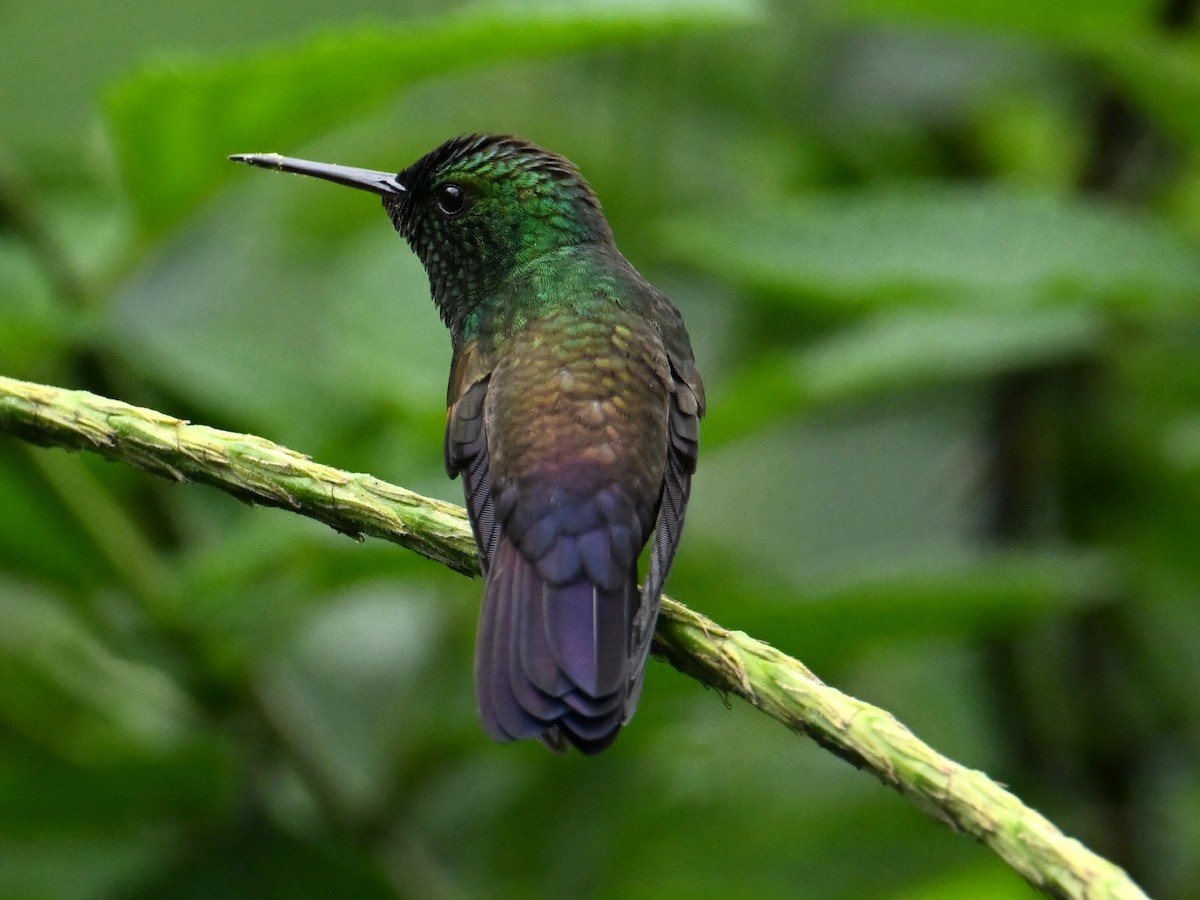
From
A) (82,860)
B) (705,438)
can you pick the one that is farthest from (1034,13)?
(82,860)

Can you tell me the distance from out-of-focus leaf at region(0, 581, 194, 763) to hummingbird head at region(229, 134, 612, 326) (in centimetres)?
87

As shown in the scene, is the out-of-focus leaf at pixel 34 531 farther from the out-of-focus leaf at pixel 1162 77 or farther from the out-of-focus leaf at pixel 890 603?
the out-of-focus leaf at pixel 1162 77

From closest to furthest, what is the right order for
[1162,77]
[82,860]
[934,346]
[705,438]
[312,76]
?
[312,76] → [705,438] → [1162,77] → [934,346] → [82,860]

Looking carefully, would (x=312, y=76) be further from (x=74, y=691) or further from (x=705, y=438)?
(x=74, y=691)

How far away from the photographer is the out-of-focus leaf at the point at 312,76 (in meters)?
2.26

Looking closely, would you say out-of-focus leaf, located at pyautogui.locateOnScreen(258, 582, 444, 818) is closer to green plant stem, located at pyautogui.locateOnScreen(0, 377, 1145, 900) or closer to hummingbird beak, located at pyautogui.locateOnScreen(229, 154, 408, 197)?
hummingbird beak, located at pyautogui.locateOnScreen(229, 154, 408, 197)

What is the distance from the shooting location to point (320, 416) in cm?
299

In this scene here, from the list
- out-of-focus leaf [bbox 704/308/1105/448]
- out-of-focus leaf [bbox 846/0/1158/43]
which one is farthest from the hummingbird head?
out-of-focus leaf [bbox 846/0/1158/43]

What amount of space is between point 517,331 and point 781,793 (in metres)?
1.45

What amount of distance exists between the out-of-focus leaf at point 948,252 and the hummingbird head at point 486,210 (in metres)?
0.43

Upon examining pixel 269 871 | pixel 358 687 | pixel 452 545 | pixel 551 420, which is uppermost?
pixel 452 545

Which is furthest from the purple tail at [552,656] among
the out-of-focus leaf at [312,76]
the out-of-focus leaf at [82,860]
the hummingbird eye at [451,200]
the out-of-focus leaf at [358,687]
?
the out-of-focus leaf at [82,860]

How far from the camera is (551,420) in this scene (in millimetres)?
2002

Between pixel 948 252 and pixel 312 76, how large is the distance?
1095 mm
